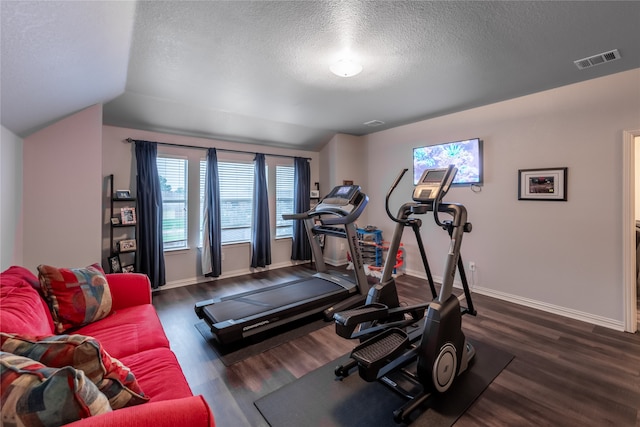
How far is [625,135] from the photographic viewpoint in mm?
2812

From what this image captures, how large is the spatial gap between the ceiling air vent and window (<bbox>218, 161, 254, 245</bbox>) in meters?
4.50

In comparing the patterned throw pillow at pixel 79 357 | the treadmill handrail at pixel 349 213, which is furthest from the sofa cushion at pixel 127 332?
the treadmill handrail at pixel 349 213

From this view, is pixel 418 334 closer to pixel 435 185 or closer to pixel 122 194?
pixel 435 185

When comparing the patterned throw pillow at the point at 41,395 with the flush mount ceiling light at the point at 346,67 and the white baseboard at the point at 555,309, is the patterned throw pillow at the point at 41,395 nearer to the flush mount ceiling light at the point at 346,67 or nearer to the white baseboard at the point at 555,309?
the flush mount ceiling light at the point at 346,67

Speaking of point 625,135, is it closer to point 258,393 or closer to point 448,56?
point 448,56

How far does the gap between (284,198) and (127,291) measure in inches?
138

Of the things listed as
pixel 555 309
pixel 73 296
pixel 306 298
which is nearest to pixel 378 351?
pixel 306 298

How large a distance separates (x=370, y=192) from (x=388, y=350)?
3927 millimetres

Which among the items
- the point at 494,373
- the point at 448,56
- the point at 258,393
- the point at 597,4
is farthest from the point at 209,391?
the point at 597,4

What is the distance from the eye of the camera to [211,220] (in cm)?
456

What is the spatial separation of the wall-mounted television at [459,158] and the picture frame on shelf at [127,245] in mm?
4377

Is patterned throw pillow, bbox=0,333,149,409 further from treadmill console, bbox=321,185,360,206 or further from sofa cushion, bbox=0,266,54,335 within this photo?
treadmill console, bbox=321,185,360,206

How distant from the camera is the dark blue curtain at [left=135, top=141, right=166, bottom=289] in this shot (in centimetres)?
393

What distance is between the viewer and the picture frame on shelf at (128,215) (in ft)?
12.4
